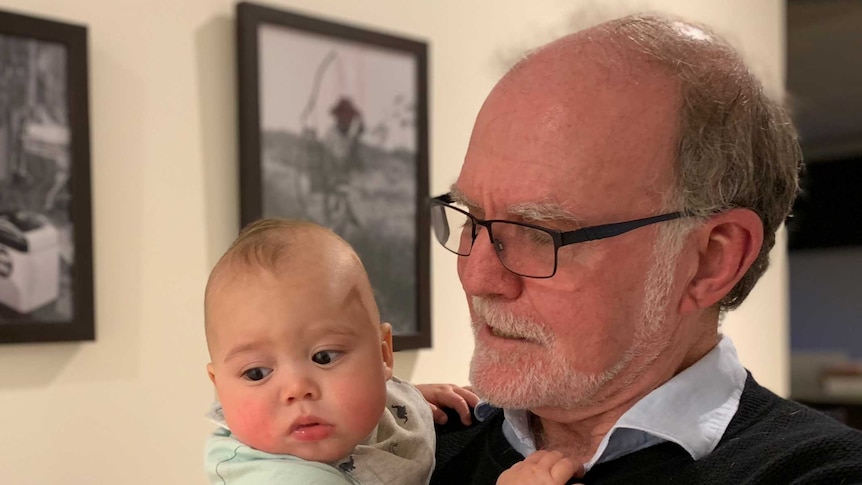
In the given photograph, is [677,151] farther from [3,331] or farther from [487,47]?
[487,47]

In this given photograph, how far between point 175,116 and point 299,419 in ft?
2.99

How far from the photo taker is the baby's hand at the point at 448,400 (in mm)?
1394

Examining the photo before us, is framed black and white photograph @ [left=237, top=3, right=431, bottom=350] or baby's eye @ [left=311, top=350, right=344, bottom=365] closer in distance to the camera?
baby's eye @ [left=311, top=350, right=344, bottom=365]

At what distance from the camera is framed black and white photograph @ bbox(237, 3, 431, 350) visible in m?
1.86

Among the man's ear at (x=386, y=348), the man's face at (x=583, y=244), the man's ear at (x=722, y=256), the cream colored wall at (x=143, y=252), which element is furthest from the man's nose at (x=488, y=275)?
A: the cream colored wall at (x=143, y=252)

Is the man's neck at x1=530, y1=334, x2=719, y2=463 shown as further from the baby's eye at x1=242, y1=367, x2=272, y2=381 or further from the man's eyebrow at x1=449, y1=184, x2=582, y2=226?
the baby's eye at x1=242, y1=367, x2=272, y2=381

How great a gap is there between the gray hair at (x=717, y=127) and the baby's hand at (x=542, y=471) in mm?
347

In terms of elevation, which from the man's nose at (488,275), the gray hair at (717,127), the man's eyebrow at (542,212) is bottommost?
the man's nose at (488,275)

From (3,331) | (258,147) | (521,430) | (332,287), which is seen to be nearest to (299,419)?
(332,287)

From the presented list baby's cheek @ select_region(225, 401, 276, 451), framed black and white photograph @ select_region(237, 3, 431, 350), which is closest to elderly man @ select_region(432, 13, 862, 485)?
baby's cheek @ select_region(225, 401, 276, 451)

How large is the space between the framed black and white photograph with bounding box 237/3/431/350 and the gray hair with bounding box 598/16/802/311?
87 cm

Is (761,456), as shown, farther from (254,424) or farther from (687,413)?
(254,424)

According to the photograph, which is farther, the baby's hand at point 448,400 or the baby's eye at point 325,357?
the baby's hand at point 448,400

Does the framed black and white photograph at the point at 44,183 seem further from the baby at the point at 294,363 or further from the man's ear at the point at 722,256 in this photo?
→ the man's ear at the point at 722,256
